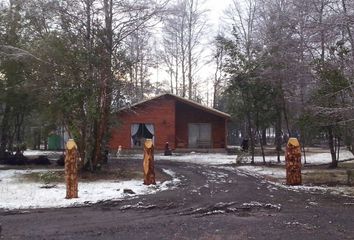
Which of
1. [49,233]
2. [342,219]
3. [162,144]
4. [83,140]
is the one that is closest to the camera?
[49,233]

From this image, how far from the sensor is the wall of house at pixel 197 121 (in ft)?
131

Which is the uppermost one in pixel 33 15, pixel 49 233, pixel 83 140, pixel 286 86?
pixel 33 15

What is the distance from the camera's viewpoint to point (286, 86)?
24141 millimetres

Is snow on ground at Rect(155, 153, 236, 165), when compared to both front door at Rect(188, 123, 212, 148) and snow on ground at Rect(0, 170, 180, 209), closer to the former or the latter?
front door at Rect(188, 123, 212, 148)

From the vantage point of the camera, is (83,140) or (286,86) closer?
(83,140)

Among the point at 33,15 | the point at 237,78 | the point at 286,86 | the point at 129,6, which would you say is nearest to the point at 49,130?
the point at 33,15

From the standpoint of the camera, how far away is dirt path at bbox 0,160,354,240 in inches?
338

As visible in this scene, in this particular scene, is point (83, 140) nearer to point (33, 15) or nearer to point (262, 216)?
point (33, 15)

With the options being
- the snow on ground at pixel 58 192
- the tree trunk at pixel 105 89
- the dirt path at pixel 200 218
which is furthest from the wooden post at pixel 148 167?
the tree trunk at pixel 105 89

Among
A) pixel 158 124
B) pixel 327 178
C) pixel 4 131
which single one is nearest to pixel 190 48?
pixel 158 124

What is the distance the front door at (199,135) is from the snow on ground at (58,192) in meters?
21.8

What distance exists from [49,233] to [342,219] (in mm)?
5532

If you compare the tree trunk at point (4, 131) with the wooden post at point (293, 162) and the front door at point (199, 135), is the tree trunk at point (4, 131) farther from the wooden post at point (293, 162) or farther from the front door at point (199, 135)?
the front door at point (199, 135)

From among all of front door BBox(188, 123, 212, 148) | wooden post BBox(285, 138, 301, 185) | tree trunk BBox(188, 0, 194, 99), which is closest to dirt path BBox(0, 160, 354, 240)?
wooden post BBox(285, 138, 301, 185)
